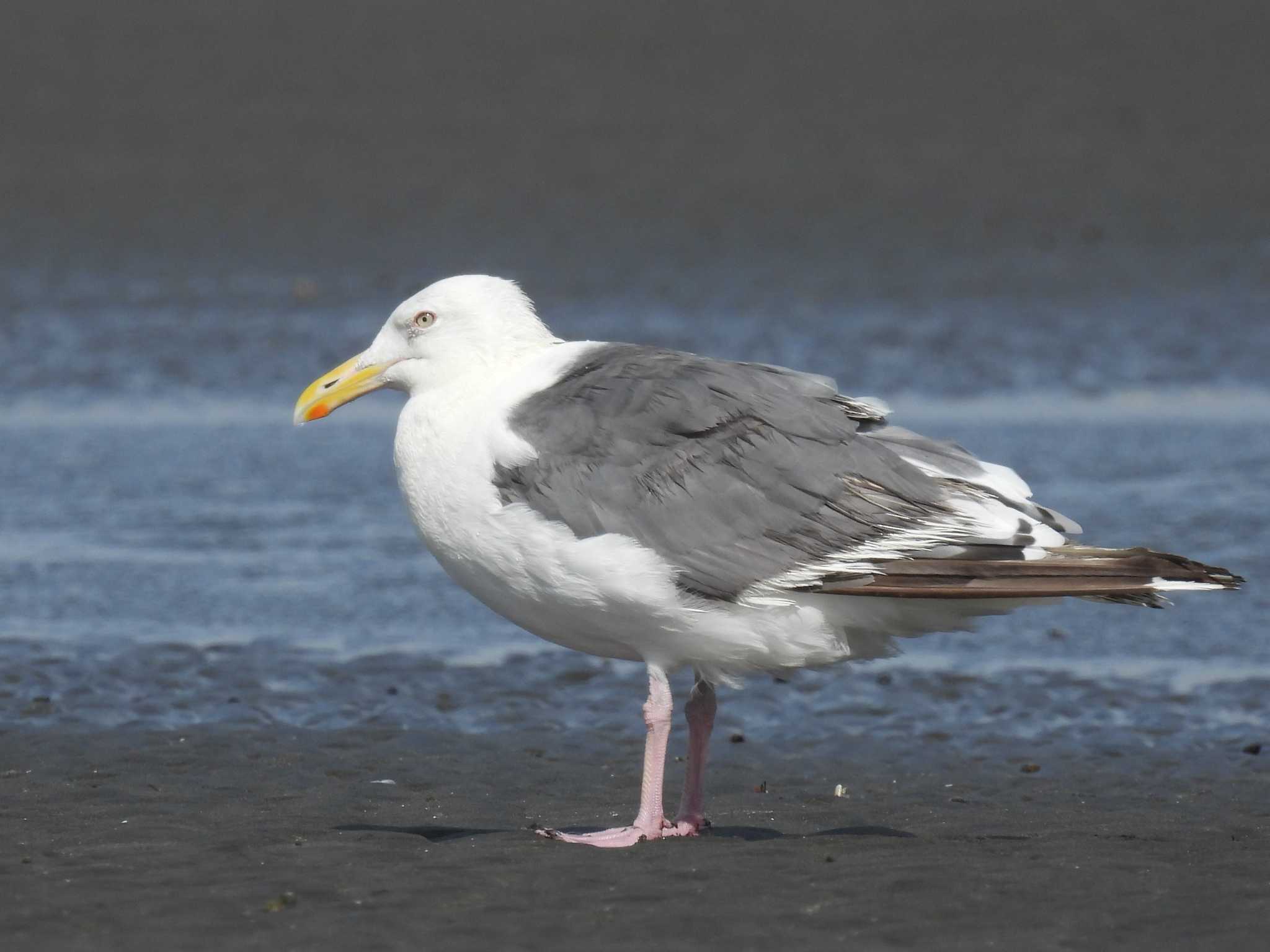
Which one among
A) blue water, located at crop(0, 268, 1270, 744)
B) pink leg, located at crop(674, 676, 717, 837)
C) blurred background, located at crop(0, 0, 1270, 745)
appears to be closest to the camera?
pink leg, located at crop(674, 676, 717, 837)

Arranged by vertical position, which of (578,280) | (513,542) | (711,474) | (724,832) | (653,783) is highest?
(578,280)

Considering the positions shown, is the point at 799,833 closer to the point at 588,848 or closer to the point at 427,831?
the point at 588,848

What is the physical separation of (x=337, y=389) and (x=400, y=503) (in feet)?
15.9

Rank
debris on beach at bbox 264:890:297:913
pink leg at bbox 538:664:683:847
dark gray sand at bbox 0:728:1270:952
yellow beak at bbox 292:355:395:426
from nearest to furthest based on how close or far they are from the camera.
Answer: dark gray sand at bbox 0:728:1270:952, debris on beach at bbox 264:890:297:913, pink leg at bbox 538:664:683:847, yellow beak at bbox 292:355:395:426

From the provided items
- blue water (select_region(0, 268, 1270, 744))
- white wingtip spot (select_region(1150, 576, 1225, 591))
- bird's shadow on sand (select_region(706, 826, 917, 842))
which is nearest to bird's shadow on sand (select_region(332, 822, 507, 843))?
bird's shadow on sand (select_region(706, 826, 917, 842))

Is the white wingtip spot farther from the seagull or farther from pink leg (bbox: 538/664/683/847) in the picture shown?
pink leg (bbox: 538/664/683/847)

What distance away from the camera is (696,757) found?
7.05 m

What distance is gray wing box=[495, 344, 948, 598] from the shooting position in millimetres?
6586

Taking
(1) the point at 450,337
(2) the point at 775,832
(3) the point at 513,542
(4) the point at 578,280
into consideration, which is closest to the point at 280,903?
(3) the point at 513,542

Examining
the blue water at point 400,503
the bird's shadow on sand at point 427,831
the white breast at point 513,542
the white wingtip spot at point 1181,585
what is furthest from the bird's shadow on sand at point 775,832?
the blue water at point 400,503

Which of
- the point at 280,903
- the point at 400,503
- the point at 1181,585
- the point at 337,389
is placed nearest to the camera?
the point at 280,903

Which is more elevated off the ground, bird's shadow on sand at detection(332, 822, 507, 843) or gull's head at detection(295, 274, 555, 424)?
gull's head at detection(295, 274, 555, 424)

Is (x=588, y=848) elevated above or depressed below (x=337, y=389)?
below

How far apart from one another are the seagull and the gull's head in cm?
14
